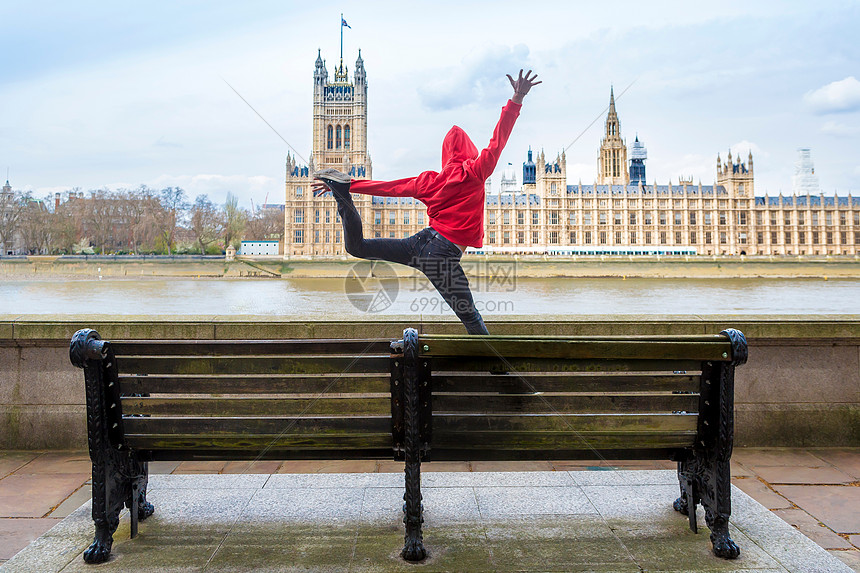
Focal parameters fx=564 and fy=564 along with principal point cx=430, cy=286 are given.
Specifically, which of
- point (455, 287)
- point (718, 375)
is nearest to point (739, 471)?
point (718, 375)

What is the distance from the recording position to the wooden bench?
1.78 m

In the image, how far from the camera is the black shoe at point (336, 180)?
8.50 feet

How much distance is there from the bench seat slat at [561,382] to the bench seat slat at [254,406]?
24 cm

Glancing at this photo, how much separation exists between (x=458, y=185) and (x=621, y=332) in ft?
4.53

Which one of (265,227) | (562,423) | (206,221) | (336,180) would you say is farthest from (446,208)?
(265,227)

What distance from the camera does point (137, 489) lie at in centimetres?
199

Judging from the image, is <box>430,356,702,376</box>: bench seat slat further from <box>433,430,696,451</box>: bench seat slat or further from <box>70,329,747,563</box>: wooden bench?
<box>433,430,696,451</box>: bench seat slat

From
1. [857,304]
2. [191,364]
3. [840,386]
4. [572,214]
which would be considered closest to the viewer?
[191,364]

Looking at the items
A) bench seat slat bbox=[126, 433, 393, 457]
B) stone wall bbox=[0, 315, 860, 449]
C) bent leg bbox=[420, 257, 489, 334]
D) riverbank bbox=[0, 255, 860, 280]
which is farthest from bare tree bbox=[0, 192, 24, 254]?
bench seat slat bbox=[126, 433, 393, 457]

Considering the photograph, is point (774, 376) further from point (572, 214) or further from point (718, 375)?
point (572, 214)

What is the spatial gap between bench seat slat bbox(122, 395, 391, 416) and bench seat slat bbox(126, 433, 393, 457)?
0.07 m

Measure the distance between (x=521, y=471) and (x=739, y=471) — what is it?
1085mm

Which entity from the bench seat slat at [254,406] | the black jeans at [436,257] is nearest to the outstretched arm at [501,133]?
the black jeans at [436,257]

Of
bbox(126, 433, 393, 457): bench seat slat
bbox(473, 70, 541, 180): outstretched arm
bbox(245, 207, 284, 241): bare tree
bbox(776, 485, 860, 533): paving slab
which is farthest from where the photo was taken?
bbox(245, 207, 284, 241): bare tree
